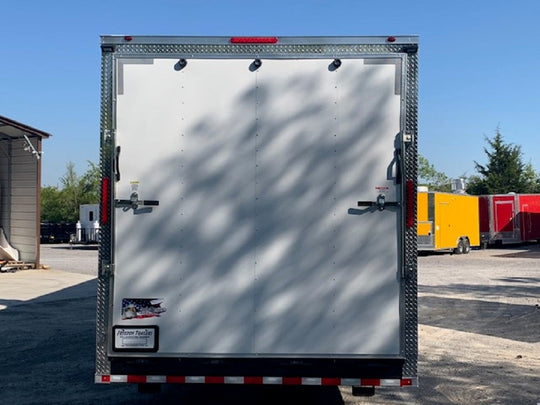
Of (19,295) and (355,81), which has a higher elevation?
(355,81)

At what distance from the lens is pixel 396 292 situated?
469 cm

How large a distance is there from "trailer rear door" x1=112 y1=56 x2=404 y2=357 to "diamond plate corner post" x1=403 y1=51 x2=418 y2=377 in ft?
0.30

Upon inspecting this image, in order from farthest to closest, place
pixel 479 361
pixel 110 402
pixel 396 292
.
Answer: pixel 479 361
pixel 110 402
pixel 396 292

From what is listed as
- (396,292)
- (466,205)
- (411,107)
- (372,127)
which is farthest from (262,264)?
(466,205)

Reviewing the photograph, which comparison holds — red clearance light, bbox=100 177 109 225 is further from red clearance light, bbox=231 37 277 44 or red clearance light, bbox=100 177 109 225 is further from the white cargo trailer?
red clearance light, bbox=231 37 277 44

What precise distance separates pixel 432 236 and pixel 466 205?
4163mm

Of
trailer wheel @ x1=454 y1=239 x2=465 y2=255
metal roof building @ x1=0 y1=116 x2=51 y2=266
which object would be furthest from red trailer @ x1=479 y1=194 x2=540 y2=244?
Result: metal roof building @ x1=0 y1=116 x2=51 y2=266

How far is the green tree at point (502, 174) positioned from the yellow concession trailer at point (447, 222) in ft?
66.6

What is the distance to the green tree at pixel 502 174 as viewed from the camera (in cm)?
5028

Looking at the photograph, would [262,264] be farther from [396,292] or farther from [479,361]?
[479,361]

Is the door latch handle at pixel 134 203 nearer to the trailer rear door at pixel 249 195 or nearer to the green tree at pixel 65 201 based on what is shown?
the trailer rear door at pixel 249 195

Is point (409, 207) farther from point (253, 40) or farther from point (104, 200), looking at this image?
point (104, 200)

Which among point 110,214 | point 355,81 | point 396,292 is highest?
point 355,81

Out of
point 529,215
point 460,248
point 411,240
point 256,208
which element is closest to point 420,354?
point 411,240
